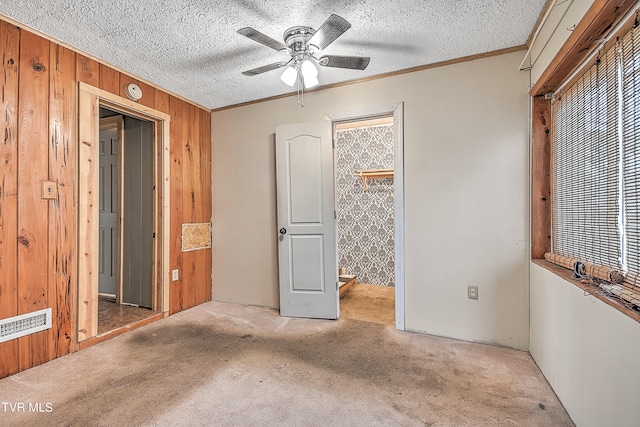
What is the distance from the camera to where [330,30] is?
1775mm

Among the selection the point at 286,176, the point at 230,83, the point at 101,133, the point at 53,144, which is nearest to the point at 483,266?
Result: the point at 286,176

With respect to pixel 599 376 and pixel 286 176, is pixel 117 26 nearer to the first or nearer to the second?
pixel 286 176

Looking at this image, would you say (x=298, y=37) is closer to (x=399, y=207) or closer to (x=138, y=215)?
(x=399, y=207)

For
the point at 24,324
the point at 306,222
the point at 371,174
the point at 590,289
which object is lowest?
the point at 24,324

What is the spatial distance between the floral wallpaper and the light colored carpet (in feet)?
5.95

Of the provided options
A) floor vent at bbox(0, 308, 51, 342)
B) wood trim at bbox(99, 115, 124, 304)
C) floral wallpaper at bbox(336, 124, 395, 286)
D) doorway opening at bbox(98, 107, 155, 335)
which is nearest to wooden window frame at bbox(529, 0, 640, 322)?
floral wallpaper at bbox(336, 124, 395, 286)

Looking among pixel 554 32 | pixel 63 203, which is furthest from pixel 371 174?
pixel 63 203

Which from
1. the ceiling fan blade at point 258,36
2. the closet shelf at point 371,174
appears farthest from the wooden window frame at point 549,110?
the closet shelf at point 371,174

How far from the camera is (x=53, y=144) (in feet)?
7.42

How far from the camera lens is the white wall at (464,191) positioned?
7.92ft

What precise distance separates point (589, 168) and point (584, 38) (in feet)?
2.15

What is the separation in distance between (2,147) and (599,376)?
11.6ft

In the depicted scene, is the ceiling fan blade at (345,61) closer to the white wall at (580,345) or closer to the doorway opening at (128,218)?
the white wall at (580,345)

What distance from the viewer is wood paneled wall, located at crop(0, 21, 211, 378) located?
201 centimetres
